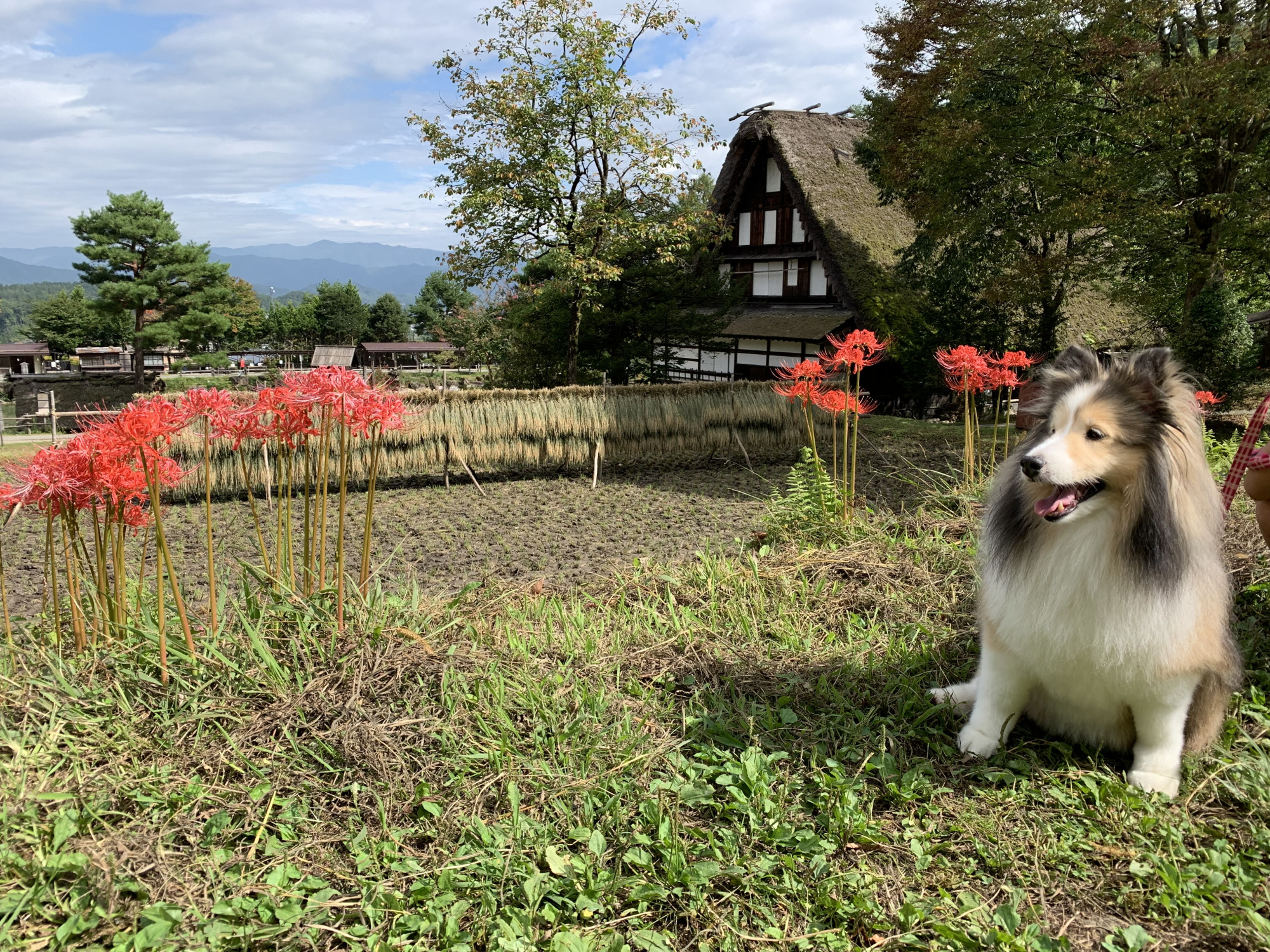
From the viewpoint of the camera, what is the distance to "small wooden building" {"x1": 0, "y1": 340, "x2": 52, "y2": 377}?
4019cm

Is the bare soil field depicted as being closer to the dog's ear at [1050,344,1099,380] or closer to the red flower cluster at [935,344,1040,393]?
the red flower cluster at [935,344,1040,393]

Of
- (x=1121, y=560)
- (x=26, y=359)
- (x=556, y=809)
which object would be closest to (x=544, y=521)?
(x=556, y=809)

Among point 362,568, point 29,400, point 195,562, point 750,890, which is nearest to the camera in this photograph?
point 750,890

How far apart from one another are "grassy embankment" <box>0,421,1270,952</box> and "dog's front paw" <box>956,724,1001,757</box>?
5 centimetres

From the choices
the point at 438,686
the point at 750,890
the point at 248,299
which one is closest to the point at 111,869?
the point at 438,686

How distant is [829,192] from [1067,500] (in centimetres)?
1723

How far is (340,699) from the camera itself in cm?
236

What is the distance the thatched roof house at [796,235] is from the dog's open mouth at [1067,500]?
14733mm

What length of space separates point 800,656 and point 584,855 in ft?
4.45

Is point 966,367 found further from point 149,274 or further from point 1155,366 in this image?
point 149,274

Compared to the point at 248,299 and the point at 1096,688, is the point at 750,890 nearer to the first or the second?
the point at 1096,688

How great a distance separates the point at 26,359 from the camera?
137ft

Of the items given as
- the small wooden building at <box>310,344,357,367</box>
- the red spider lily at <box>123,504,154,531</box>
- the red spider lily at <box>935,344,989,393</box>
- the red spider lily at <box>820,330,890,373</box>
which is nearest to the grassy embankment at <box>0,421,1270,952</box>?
the red spider lily at <box>123,504,154,531</box>

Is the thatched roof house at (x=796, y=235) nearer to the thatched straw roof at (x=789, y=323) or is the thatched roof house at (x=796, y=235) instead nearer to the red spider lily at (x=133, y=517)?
the thatched straw roof at (x=789, y=323)
